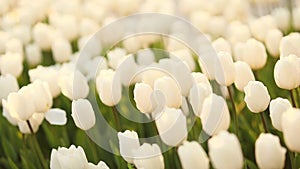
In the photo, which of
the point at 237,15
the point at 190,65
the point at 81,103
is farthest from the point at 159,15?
the point at 81,103

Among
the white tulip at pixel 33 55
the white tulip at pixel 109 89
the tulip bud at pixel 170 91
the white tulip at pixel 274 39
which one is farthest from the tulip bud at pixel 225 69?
the white tulip at pixel 33 55

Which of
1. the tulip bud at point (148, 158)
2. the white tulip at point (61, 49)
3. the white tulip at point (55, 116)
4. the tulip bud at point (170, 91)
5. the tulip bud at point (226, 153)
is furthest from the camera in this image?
the white tulip at point (61, 49)

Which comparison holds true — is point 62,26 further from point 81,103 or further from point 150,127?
point 81,103

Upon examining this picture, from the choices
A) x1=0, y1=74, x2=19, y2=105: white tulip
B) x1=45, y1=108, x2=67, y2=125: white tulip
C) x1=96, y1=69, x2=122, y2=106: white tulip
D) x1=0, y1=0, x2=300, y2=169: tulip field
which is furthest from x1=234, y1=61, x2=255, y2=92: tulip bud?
x1=0, y1=74, x2=19, y2=105: white tulip

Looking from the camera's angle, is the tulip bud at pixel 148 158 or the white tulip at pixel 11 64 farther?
the white tulip at pixel 11 64

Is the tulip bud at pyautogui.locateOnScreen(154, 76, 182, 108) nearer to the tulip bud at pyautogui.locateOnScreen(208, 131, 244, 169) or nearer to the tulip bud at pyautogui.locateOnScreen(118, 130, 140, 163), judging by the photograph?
the tulip bud at pyautogui.locateOnScreen(118, 130, 140, 163)

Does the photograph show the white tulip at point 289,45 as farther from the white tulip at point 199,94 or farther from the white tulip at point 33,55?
the white tulip at point 33,55
